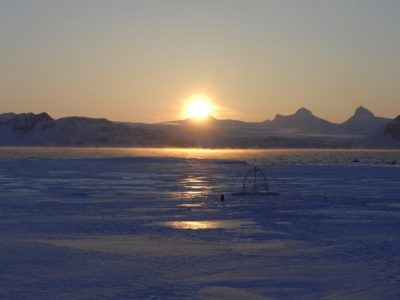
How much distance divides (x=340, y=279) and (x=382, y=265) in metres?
1.16

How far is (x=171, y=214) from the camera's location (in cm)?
1579

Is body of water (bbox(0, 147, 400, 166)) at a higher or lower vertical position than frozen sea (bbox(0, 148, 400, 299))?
higher

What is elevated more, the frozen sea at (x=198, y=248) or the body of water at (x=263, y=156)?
the body of water at (x=263, y=156)

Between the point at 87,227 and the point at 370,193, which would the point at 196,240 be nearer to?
the point at 87,227

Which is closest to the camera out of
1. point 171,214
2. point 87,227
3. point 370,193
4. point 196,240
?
point 196,240

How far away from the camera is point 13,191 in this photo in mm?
22672

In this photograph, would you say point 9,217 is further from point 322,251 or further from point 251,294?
point 251,294

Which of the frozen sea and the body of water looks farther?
the body of water

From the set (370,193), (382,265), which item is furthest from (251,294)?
(370,193)

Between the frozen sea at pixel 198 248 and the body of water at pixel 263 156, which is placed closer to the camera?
the frozen sea at pixel 198 248

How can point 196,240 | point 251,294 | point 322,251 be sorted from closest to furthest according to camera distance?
point 251,294
point 322,251
point 196,240

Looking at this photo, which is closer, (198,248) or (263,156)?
(198,248)

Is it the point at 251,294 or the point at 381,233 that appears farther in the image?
the point at 381,233

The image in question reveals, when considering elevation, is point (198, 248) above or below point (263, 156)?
below
